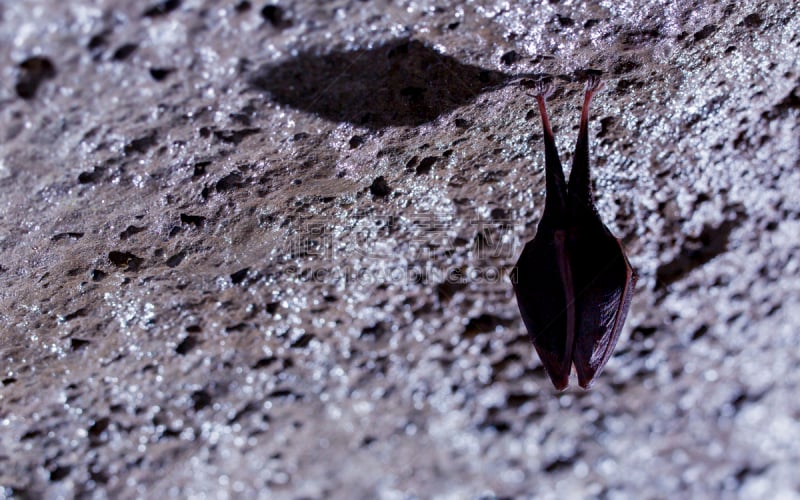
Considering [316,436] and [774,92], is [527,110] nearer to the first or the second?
[774,92]

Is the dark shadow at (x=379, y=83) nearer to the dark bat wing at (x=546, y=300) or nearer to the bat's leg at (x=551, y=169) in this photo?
the bat's leg at (x=551, y=169)

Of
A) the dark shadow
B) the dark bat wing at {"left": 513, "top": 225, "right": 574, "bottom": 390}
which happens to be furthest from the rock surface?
the dark bat wing at {"left": 513, "top": 225, "right": 574, "bottom": 390}

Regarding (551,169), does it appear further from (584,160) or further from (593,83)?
(593,83)

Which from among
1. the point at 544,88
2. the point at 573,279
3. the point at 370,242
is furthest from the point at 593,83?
the point at 370,242

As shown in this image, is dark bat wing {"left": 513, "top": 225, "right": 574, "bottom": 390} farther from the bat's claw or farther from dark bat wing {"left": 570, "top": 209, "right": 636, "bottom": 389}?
the bat's claw

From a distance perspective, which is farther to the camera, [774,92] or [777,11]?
[774,92]

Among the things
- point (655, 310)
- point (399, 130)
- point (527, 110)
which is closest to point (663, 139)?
point (527, 110)
